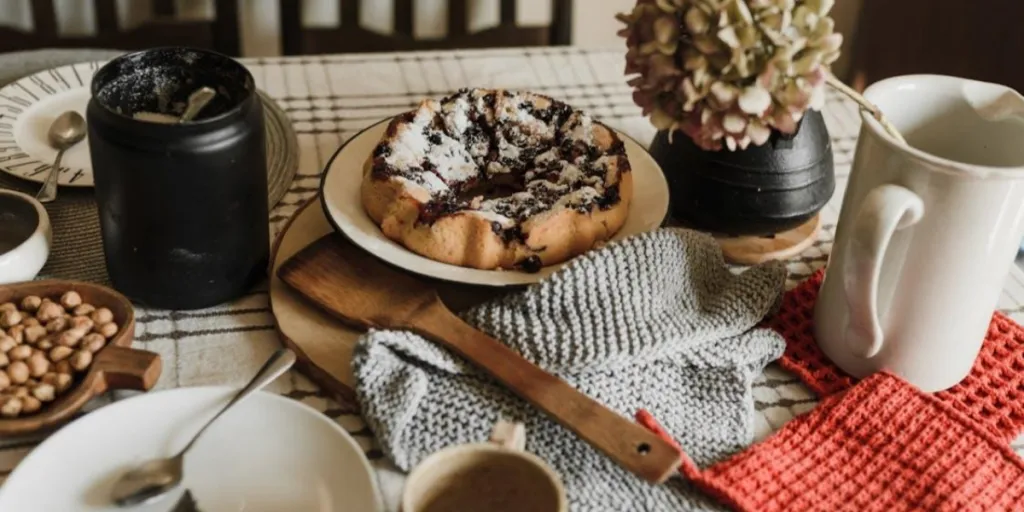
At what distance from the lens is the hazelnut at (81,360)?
0.73 meters

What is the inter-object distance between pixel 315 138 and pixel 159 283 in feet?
1.11

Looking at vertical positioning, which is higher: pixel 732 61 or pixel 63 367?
pixel 732 61

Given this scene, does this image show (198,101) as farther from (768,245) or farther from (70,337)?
(768,245)

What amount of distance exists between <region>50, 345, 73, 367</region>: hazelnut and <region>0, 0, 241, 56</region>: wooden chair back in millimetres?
926

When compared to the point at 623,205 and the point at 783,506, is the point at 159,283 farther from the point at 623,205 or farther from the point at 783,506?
the point at 783,506

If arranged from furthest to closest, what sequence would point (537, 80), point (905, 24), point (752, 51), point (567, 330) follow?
point (905, 24)
point (537, 80)
point (567, 330)
point (752, 51)

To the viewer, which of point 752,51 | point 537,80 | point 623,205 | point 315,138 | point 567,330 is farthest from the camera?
point 537,80

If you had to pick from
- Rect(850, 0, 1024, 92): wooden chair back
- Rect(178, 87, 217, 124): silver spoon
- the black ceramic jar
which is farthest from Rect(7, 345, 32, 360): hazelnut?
Rect(850, 0, 1024, 92): wooden chair back

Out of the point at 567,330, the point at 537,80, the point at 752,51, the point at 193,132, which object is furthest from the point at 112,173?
the point at 537,80

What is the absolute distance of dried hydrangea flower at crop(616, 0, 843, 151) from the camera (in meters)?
0.67

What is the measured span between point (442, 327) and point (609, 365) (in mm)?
129

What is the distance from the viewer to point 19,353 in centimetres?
73

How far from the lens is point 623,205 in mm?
910

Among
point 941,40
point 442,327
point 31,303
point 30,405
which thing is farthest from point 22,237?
point 941,40
